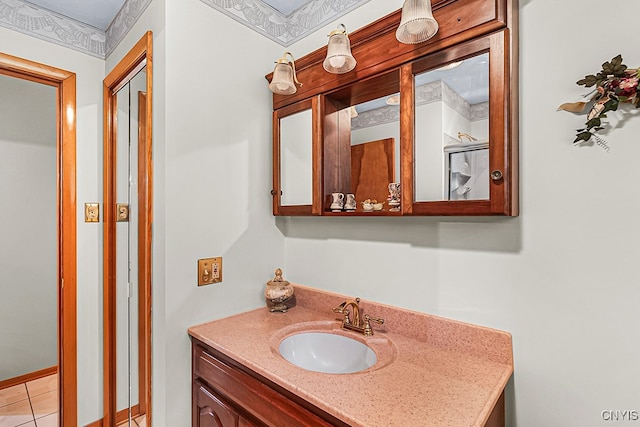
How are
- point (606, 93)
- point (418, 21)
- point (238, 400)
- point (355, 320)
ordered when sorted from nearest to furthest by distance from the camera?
1. point (606, 93)
2. point (418, 21)
3. point (238, 400)
4. point (355, 320)

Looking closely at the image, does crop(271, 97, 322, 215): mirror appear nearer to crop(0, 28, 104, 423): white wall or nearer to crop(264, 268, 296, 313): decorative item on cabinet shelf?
crop(264, 268, 296, 313): decorative item on cabinet shelf

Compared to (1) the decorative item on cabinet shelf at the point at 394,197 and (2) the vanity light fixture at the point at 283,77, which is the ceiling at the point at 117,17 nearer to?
(2) the vanity light fixture at the point at 283,77

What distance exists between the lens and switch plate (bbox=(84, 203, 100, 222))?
1.85m

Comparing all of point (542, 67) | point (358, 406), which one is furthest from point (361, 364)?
point (542, 67)

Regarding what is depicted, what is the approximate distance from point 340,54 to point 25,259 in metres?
2.64

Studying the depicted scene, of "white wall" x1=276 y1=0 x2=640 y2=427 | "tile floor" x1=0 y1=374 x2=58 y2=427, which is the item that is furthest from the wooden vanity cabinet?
"tile floor" x1=0 y1=374 x2=58 y2=427

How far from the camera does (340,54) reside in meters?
1.16

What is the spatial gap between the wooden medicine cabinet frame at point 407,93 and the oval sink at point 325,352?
1.75 feet

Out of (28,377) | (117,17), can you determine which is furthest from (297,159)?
(28,377)

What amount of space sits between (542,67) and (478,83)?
0.61ft

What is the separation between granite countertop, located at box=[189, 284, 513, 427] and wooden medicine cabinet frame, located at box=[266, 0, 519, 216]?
46cm

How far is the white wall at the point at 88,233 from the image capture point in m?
1.82

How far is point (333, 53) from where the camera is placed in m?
1.17

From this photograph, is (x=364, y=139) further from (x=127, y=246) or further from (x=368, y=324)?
(x=127, y=246)
